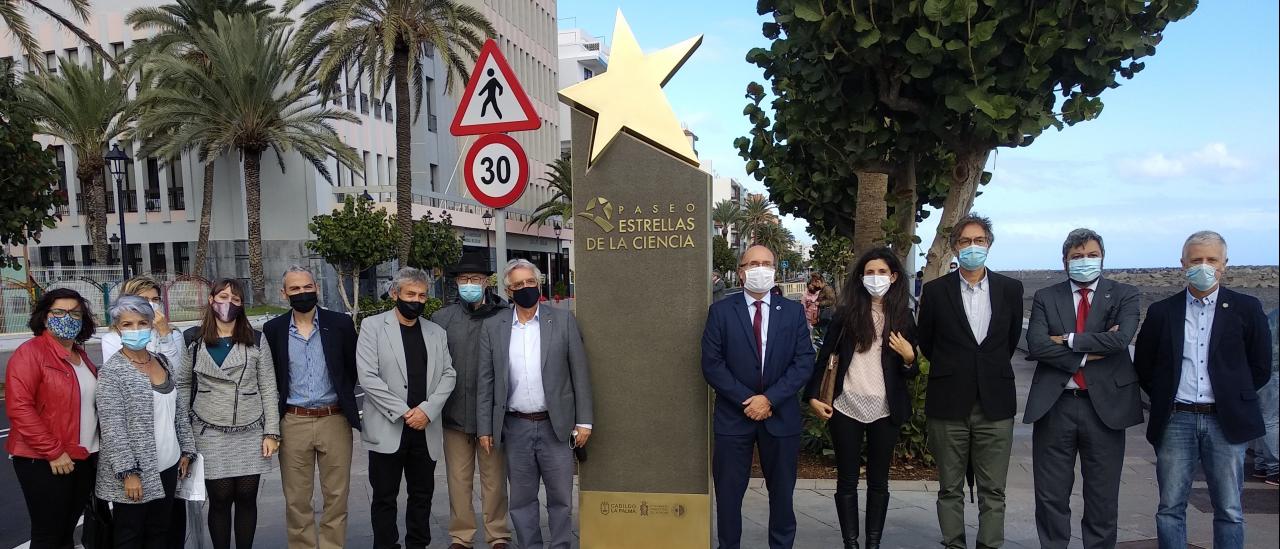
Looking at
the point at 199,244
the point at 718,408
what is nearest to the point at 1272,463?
the point at 718,408

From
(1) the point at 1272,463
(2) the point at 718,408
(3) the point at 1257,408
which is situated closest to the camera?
(3) the point at 1257,408

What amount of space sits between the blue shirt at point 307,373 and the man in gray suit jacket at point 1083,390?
4.13 metres

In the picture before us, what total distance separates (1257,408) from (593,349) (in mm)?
3684

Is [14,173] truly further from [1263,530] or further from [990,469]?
[1263,530]

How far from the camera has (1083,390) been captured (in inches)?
177

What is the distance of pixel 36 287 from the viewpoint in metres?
21.3

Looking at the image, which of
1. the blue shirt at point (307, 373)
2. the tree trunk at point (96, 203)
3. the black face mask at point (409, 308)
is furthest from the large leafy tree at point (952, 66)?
the tree trunk at point (96, 203)

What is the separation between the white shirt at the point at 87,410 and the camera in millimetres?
4188

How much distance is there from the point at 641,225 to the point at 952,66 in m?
2.60

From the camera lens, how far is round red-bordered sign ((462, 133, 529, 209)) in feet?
16.8

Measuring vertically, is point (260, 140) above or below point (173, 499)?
above

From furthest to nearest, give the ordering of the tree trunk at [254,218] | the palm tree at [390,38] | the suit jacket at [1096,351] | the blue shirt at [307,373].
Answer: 1. the tree trunk at [254,218]
2. the palm tree at [390,38]
3. the blue shirt at [307,373]
4. the suit jacket at [1096,351]

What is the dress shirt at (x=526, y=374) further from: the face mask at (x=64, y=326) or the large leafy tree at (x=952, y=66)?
the large leafy tree at (x=952, y=66)

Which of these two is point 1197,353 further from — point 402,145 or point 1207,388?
point 402,145
